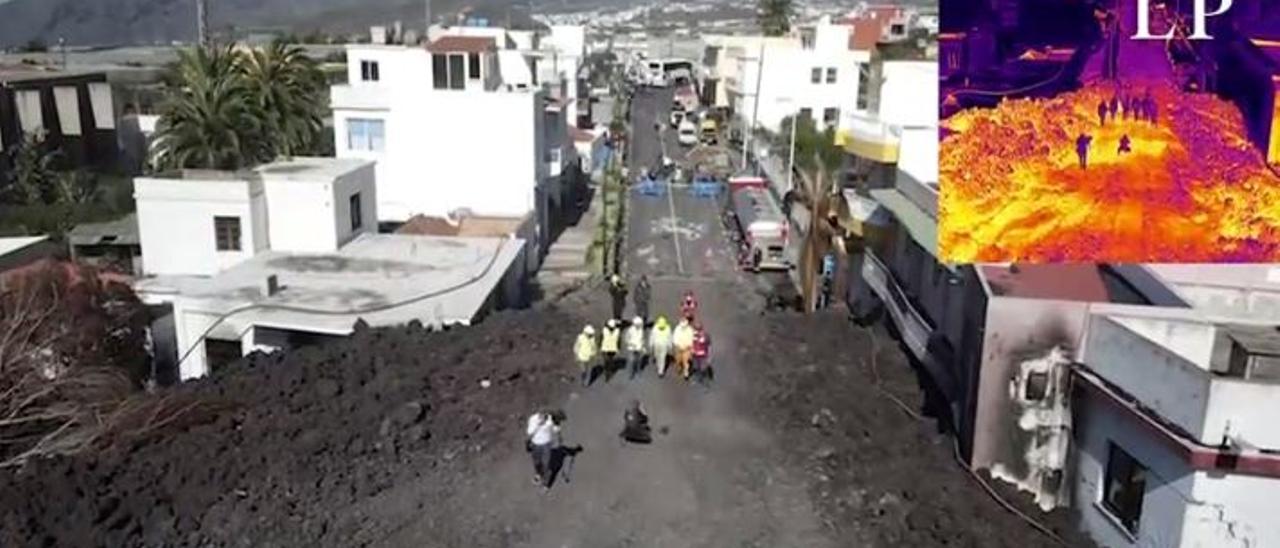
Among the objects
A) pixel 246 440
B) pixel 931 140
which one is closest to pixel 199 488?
pixel 246 440

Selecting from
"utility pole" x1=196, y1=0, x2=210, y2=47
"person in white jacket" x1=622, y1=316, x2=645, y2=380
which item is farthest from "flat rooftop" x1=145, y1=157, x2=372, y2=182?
"utility pole" x1=196, y1=0, x2=210, y2=47

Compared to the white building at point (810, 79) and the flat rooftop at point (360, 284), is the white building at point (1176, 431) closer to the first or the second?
the flat rooftop at point (360, 284)

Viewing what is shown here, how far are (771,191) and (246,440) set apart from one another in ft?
124

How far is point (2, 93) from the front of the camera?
54.7 m

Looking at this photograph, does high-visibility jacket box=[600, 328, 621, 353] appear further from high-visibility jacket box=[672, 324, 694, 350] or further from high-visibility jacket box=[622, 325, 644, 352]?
high-visibility jacket box=[672, 324, 694, 350]

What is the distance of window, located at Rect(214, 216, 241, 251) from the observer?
102 feet

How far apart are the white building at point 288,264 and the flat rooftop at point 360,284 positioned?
3 cm

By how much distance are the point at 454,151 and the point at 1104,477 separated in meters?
32.5

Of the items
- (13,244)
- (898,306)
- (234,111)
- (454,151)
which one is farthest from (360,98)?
(898,306)

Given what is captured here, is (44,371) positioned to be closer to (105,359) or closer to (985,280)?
(105,359)

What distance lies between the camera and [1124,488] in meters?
15.0

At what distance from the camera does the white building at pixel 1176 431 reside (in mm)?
12852

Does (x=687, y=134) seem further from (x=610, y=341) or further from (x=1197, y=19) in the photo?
(x=1197, y=19)

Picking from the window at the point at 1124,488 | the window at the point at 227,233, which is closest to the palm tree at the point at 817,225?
the window at the point at 1124,488
